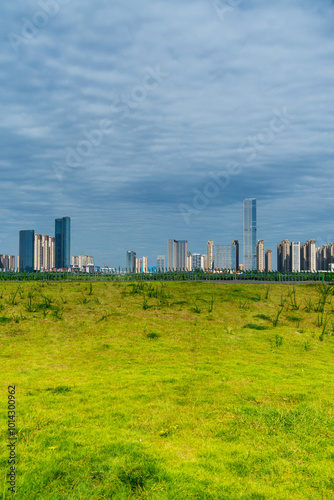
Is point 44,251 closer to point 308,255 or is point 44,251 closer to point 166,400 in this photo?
point 308,255

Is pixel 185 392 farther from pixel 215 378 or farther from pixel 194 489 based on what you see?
pixel 194 489

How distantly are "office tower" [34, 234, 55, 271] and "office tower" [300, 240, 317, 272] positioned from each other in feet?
313

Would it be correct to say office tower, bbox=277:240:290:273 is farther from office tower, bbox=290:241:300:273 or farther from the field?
the field

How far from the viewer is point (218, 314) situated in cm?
1611

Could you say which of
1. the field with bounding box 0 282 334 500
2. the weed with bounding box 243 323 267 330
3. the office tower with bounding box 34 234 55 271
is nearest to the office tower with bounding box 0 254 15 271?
the office tower with bounding box 34 234 55 271

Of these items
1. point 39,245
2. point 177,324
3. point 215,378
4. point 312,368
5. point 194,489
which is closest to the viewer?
point 194,489

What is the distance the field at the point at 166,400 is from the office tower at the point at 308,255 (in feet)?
296

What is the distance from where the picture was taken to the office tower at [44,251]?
146 m

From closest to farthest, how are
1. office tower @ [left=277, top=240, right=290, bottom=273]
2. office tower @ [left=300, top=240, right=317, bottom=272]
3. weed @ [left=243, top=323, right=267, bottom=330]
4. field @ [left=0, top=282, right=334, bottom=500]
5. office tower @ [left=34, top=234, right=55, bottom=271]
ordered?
field @ [left=0, top=282, right=334, bottom=500] < weed @ [left=243, top=323, right=267, bottom=330] < office tower @ [left=300, top=240, right=317, bottom=272] < office tower @ [left=277, top=240, right=290, bottom=273] < office tower @ [left=34, top=234, right=55, bottom=271]

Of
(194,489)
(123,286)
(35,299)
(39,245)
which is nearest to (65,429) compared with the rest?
(194,489)

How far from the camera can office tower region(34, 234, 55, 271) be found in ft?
480

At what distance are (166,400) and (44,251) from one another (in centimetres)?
15469

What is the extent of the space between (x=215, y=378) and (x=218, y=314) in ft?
23.2

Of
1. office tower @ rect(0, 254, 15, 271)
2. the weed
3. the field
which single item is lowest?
the field
